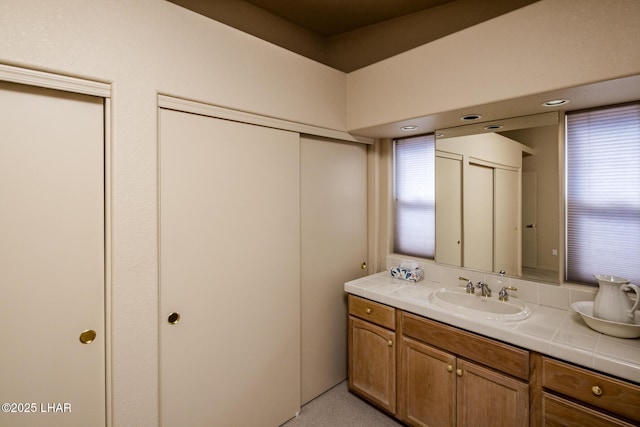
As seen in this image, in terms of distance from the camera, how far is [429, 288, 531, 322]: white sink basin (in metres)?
1.76

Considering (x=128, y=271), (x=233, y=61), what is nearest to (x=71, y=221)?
(x=128, y=271)

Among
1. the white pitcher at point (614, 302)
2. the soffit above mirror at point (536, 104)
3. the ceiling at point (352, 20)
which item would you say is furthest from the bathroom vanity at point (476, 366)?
the ceiling at point (352, 20)

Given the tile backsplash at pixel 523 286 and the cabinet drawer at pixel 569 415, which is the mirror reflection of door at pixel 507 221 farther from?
the cabinet drawer at pixel 569 415

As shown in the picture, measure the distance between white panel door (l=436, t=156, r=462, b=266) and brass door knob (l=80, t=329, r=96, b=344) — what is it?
2316 mm

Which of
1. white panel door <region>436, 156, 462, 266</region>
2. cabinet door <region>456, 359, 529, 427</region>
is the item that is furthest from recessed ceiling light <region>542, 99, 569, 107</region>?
cabinet door <region>456, 359, 529, 427</region>

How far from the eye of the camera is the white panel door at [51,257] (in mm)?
1293

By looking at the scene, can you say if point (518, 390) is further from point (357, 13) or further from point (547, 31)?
point (357, 13)

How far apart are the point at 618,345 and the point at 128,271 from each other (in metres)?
2.32

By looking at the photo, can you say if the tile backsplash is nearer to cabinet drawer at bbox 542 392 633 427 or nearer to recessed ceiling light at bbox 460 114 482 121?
cabinet drawer at bbox 542 392 633 427

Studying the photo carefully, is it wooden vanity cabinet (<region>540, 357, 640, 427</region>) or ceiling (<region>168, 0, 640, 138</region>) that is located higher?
ceiling (<region>168, 0, 640, 138</region>)

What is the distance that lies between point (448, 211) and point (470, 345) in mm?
1084

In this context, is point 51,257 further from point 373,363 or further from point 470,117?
point 470,117

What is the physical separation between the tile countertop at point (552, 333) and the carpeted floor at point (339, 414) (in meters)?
0.87

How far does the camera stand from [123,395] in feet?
4.91
